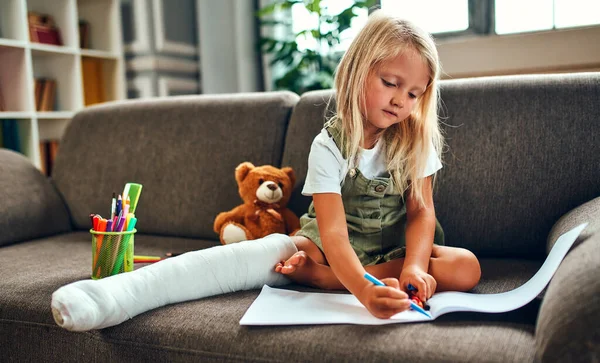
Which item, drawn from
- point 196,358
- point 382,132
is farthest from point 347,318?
point 382,132

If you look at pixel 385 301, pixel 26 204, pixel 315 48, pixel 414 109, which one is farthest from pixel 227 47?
pixel 385 301

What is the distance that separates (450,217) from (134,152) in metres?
0.98

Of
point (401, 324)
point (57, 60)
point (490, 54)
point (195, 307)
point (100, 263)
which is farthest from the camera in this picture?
point (57, 60)

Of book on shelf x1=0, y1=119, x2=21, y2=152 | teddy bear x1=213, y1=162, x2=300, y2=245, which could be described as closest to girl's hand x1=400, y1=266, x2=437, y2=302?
teddy bear x1=213, y1=162, x2=300, y2=245

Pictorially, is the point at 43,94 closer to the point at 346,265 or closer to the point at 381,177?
the point at 381,177

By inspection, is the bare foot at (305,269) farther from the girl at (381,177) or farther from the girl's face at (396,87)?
the girl's face at (396,87)

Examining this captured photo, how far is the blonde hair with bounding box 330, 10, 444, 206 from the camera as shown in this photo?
3.87ft

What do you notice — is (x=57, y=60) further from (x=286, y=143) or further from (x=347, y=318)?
(x=347, y=318)

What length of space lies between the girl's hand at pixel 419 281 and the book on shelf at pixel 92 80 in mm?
2442

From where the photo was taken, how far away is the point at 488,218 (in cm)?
139

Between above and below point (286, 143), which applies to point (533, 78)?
above

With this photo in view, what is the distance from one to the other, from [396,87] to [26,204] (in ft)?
A: 3.81

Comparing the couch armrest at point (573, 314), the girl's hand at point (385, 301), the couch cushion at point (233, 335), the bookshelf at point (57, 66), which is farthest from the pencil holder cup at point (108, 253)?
the bookshelf at point (57, 66)

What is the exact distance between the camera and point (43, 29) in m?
2.81
